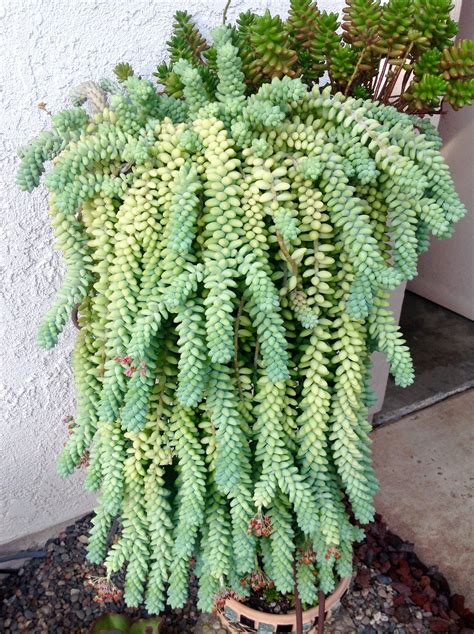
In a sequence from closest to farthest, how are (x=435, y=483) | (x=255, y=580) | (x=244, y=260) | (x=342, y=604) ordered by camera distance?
1. (x=244, y=260)
2. (x=255, y=580)
3. (x=342, y=604)
4. (x=435, y=483)

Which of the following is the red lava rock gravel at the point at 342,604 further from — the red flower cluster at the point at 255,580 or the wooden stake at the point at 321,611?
the red flower cluster at the point at 255,580

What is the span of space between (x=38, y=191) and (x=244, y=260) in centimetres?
72

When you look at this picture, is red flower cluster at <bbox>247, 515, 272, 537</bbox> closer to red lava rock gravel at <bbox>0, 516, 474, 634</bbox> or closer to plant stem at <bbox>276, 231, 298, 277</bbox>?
plant stem at <bbox>276, 231, 298, 277</bbox>

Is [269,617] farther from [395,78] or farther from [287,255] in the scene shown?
[395,78]

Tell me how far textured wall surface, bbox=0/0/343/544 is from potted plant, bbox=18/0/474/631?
201mm

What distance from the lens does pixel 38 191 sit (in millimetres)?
1428

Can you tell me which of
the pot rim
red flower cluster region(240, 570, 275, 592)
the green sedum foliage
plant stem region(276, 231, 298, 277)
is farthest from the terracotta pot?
the green sedum foliage

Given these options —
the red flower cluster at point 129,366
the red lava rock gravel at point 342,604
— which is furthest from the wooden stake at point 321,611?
the red flower cluster at point 129,366

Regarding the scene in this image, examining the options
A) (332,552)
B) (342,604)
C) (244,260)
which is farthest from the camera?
(342,604)

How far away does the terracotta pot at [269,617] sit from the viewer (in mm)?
1461

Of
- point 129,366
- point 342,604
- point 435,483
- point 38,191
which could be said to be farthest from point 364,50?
point 435,483

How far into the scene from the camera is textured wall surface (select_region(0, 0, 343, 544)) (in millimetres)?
1294

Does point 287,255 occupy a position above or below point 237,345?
above

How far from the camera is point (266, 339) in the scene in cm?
97
